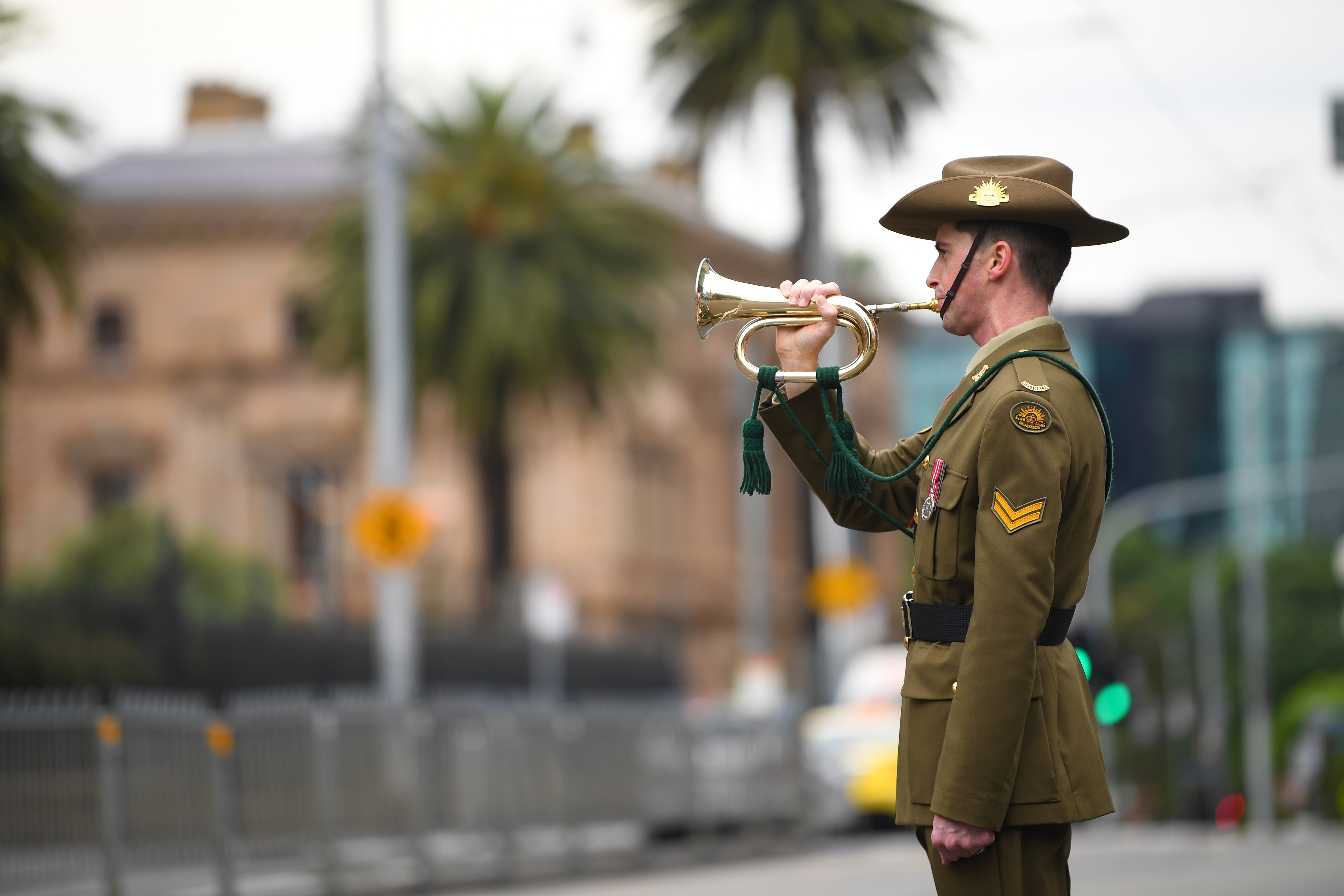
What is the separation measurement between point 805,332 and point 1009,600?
74 centimetres

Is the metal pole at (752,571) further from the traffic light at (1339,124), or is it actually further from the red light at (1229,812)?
the traffic light at (1339,124)

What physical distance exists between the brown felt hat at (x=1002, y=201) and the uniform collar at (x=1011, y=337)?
0.19 metres

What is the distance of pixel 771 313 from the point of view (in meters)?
4.45

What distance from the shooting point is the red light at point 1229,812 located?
132 ft

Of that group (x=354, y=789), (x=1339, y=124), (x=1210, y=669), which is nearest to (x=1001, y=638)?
(x=1339, y=124)

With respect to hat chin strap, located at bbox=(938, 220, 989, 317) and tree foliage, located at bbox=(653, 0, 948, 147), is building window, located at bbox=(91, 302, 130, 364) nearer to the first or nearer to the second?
tree foliage, located at bbox=(653, 0, 948, 147)

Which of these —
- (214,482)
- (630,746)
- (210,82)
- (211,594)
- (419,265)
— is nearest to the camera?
(630,746)

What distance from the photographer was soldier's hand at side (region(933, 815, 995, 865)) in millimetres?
4055

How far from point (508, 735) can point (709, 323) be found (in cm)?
1266

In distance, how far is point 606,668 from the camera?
40.7 m

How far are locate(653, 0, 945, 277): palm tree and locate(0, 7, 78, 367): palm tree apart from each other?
898 cm

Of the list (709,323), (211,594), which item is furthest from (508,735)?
(211,594)

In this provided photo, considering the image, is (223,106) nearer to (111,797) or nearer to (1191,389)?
(111,797)

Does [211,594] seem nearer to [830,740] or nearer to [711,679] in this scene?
[830,740]
